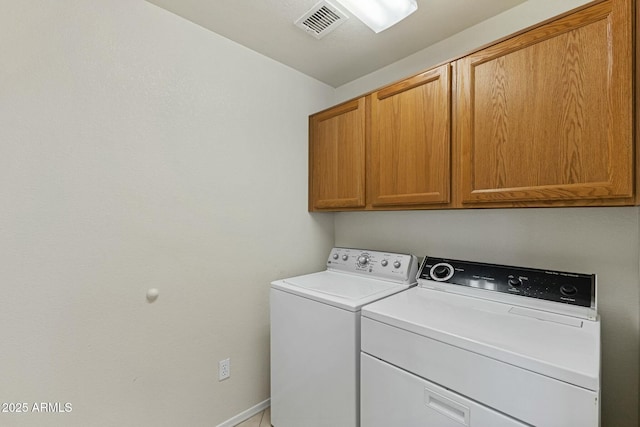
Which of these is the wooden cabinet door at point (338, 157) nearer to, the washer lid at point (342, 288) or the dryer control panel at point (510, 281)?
the washer lid at point (342, 288)

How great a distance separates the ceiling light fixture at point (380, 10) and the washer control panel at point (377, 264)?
1.32 metres

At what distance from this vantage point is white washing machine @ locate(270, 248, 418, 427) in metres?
1.32

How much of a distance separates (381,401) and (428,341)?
368mm

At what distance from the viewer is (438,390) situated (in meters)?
1.02

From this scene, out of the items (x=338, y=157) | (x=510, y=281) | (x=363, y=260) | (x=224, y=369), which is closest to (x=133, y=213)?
(x=224, y=369)

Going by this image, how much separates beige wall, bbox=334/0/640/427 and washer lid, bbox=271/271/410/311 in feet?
1.40

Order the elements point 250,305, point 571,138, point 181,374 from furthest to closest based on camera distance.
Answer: point 250,305 < point 181,374 < point 571,138

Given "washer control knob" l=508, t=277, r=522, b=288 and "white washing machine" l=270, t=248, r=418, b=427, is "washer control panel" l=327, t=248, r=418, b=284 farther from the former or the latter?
"washer control knob" l=508, t=277, r=522, b=288

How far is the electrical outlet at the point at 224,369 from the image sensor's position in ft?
5.65

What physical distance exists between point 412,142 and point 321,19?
84 cm

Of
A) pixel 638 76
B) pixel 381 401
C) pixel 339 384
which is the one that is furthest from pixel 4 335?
pixel 638 76

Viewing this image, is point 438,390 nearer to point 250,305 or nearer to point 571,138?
point 571,138

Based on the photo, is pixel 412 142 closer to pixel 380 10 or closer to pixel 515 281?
pixel 380 10

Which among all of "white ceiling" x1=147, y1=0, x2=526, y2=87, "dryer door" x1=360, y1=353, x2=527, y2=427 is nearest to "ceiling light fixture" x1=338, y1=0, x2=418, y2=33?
"white ceiling" x1=147, y1=0, x2=526, y2=87
